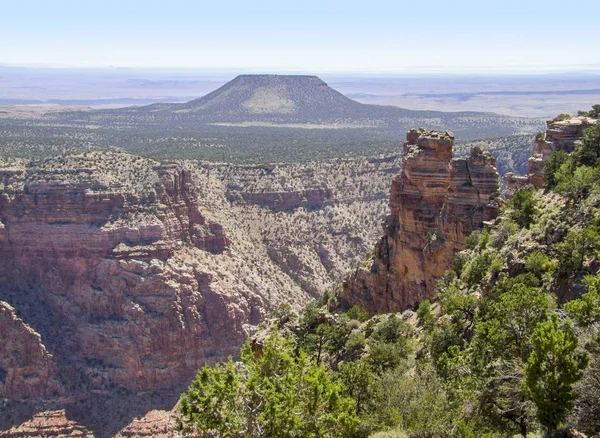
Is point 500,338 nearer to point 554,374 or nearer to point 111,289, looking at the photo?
point 554,374

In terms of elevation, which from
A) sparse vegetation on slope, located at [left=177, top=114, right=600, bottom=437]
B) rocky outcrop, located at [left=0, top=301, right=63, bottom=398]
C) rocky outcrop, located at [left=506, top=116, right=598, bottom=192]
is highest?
rocky outcrop, located at [left=506, top=116, right=598, bottom=192]

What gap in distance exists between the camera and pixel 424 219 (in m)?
45.8

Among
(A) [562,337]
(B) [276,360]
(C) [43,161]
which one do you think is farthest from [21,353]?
(A) [562,337]

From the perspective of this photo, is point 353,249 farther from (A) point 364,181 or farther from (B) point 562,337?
(B) point 562,337

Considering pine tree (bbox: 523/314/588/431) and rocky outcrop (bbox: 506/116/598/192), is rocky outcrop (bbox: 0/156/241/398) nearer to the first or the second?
rocky outcrop (bbox: 506/116/598/192)

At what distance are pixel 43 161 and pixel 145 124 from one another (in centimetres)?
9606

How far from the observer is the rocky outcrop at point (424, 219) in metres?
42.4

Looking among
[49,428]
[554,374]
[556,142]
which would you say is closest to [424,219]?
[556,142]

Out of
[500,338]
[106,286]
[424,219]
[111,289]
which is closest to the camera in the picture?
[500,338]

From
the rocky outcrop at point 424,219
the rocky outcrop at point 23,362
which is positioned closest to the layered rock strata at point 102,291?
the rocky outcrop at point 23,362

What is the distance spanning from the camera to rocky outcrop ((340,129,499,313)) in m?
42.4

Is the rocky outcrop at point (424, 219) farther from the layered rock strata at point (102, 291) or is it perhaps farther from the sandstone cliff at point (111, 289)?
the sandstone cliff at point (111, 289)

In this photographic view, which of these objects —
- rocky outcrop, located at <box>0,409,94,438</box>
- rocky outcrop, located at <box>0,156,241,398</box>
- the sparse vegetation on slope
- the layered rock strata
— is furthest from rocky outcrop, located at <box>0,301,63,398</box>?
the sparse vegetation on slope

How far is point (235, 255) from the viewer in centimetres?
7588
